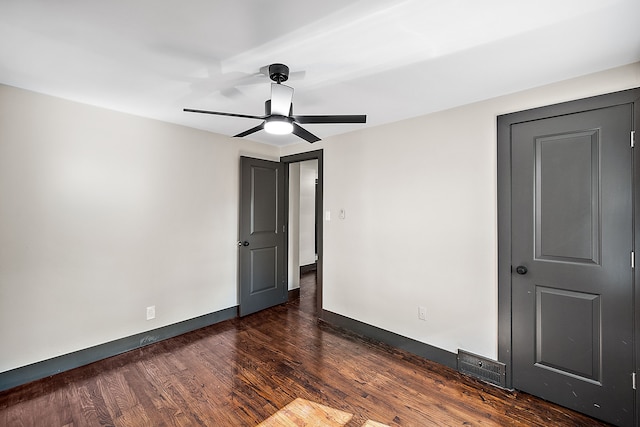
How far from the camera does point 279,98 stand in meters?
1.95

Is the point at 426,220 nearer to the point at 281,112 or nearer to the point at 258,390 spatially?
the point at 281,112

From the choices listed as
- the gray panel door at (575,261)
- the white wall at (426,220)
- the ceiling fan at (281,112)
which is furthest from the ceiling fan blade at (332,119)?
the gray panel door at (575,261)

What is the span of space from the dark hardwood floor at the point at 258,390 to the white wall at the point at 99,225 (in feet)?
1.41

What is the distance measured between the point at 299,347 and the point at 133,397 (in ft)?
4.73

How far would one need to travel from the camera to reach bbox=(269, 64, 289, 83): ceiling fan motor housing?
1870 mm

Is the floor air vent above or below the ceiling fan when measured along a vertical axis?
below

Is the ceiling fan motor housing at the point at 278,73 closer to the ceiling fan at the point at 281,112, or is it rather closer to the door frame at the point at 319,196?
the ceiling fan at the point at 281,112

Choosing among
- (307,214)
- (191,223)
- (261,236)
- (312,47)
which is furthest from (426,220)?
(307,214)

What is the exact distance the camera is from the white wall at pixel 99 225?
2.27 metres

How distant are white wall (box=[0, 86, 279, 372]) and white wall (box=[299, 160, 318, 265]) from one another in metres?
2.56

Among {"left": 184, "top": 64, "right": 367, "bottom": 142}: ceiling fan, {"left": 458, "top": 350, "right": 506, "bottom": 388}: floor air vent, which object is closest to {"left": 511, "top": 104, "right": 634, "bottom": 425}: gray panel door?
{"left": 458, "top": 350, "right": 506, "bottom": 388}: floor air vent

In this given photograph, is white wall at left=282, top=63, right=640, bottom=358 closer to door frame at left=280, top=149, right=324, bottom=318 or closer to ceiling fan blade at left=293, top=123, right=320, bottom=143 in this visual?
door frame at left=280, top=149, right=324, bottom=318

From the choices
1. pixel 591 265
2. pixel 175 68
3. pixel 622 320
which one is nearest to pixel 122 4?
pixel 175 68

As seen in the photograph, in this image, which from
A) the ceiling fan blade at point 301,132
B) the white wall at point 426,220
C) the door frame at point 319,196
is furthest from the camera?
the door frame at point 319,196
